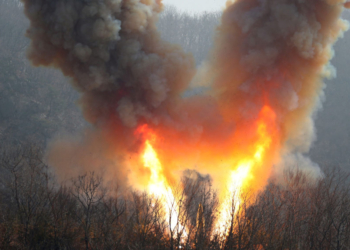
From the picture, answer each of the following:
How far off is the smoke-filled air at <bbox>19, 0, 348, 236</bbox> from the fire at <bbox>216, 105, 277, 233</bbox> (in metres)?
0.07

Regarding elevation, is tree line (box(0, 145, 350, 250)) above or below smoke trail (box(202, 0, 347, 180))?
below

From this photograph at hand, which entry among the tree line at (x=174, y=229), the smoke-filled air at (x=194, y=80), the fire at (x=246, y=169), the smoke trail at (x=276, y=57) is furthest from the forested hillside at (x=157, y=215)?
the smoke trail at (x=276, y=57)

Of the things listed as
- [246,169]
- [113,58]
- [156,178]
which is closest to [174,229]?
[156,178]

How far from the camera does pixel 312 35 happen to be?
22656mm

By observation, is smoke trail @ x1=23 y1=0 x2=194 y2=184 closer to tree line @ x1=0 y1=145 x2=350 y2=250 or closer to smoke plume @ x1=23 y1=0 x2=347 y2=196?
smoke plume @ x1=23 y1=0 x2=347 y2=196

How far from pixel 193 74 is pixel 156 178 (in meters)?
7.62

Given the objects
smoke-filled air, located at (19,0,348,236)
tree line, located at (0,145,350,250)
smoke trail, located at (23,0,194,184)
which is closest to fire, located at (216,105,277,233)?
smoke-filled air, located at (19,0,348,236)

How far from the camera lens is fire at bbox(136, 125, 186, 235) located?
24.9m

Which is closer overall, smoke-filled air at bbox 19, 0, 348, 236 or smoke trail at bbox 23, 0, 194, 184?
smoke-filled air at bbox 19, 0, 348, 236

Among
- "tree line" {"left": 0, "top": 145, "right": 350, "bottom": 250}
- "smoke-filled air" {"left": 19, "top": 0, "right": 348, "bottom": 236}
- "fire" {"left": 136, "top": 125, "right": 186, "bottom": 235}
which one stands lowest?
"tree line" {"left": 0, "top": 145, "right": 350, "bottom": 250}

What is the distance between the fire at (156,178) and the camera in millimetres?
24906

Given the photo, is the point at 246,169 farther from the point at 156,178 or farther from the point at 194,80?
the point at 194,80

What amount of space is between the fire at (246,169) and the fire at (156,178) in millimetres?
3229

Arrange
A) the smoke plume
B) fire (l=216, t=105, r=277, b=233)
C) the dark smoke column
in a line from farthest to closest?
fire (l=216, t=105, r=277, b=233) < the dark smoke column < the smoke plume
